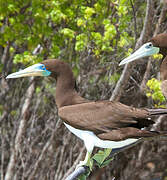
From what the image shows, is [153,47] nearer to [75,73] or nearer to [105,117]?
[105,117]

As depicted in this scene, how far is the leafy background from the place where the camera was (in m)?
3.03

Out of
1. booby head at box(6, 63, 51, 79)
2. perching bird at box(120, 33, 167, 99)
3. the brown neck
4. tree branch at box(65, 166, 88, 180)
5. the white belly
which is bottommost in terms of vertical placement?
tree branch at box(65, 166, 88, 180)

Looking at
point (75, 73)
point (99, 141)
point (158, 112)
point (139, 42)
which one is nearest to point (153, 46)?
point (158, 112)

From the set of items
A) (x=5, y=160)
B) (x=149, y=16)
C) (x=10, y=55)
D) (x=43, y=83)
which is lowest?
(x=5, y=160)

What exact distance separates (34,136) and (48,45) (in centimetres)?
114

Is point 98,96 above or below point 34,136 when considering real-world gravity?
above

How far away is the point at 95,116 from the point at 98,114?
0.06 feet

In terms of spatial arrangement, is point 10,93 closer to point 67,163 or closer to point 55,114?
point 55,114

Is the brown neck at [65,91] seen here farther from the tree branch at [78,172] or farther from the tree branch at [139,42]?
the tree branch at [139,42]

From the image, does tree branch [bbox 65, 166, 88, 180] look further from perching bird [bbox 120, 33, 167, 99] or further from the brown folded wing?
perching bird [bbox 120, 33, 167, 99]

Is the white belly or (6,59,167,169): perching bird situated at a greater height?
(6,59,167,169): perching bird

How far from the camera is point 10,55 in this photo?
4484 mm

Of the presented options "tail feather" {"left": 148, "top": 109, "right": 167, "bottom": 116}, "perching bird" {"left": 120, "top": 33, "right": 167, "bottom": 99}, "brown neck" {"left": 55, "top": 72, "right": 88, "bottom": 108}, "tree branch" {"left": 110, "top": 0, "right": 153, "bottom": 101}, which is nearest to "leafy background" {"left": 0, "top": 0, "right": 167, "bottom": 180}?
"tree branch" {"left": 110, "top": 0, "right": 153, "bottom": 101}

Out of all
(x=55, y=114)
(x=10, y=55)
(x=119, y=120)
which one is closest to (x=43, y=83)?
(x=55, y=114)
